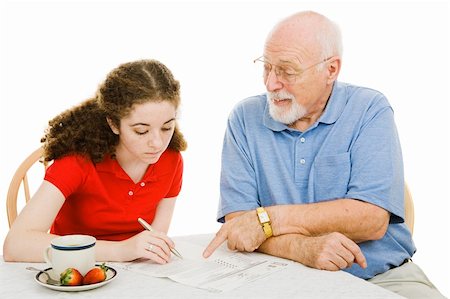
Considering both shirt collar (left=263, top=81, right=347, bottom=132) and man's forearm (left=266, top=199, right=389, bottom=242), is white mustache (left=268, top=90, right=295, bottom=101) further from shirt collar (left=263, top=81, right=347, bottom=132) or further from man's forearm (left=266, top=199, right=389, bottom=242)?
man's forearm (left=266, top=199, right=389, bottom=242)

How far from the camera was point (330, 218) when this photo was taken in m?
1.77

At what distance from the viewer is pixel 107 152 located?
1899 millimetres

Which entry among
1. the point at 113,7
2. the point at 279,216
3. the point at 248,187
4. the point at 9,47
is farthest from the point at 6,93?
the point at 279,216

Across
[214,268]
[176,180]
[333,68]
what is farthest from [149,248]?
[333,68]

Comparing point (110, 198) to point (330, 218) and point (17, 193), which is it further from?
point (330, 218)

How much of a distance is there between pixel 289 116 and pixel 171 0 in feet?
4.31

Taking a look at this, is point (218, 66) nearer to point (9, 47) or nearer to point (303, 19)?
point (9, 47)

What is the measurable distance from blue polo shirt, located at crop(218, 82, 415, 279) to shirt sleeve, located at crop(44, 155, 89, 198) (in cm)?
44

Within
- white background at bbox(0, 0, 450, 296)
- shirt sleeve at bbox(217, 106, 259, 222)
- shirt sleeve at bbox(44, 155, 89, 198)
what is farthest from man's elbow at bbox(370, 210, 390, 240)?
white background at bbox(0, 0, 450, 296)

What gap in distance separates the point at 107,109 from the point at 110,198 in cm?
29

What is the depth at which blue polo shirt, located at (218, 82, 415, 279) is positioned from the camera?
1869 millimetres

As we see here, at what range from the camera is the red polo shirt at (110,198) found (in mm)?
1903

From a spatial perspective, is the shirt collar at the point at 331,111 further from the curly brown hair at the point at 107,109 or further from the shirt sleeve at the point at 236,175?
the curly brown hair at the point at 107,109

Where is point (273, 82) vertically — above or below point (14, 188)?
above
